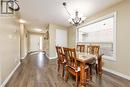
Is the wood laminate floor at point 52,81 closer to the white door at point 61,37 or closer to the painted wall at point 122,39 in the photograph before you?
the painted wall at point 122,39

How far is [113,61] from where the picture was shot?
3.27m

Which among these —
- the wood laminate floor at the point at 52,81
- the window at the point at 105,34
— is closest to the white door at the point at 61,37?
the window at the point at 105,34

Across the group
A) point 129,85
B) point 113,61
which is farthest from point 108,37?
point 129,85

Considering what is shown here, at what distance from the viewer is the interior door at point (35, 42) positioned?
37.9 feet

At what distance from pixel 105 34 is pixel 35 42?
9775mm

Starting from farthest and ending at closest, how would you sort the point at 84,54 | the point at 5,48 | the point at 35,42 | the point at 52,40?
the point at 35,42 → the point at 52,40 → the point at 84,54 → the point at 5,48

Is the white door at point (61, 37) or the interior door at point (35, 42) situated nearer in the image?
the white door at point (61, 37)

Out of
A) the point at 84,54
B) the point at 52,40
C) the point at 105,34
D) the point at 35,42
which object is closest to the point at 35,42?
the point at 35,42

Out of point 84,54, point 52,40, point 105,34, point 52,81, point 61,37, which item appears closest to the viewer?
point 52,81

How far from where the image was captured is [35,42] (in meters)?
A: 12.0

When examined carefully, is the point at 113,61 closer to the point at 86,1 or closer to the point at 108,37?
the point at 108,37

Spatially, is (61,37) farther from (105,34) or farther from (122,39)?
(122,39)

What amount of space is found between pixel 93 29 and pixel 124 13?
6.30ft

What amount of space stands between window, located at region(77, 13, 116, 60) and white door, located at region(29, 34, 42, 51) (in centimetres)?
822
